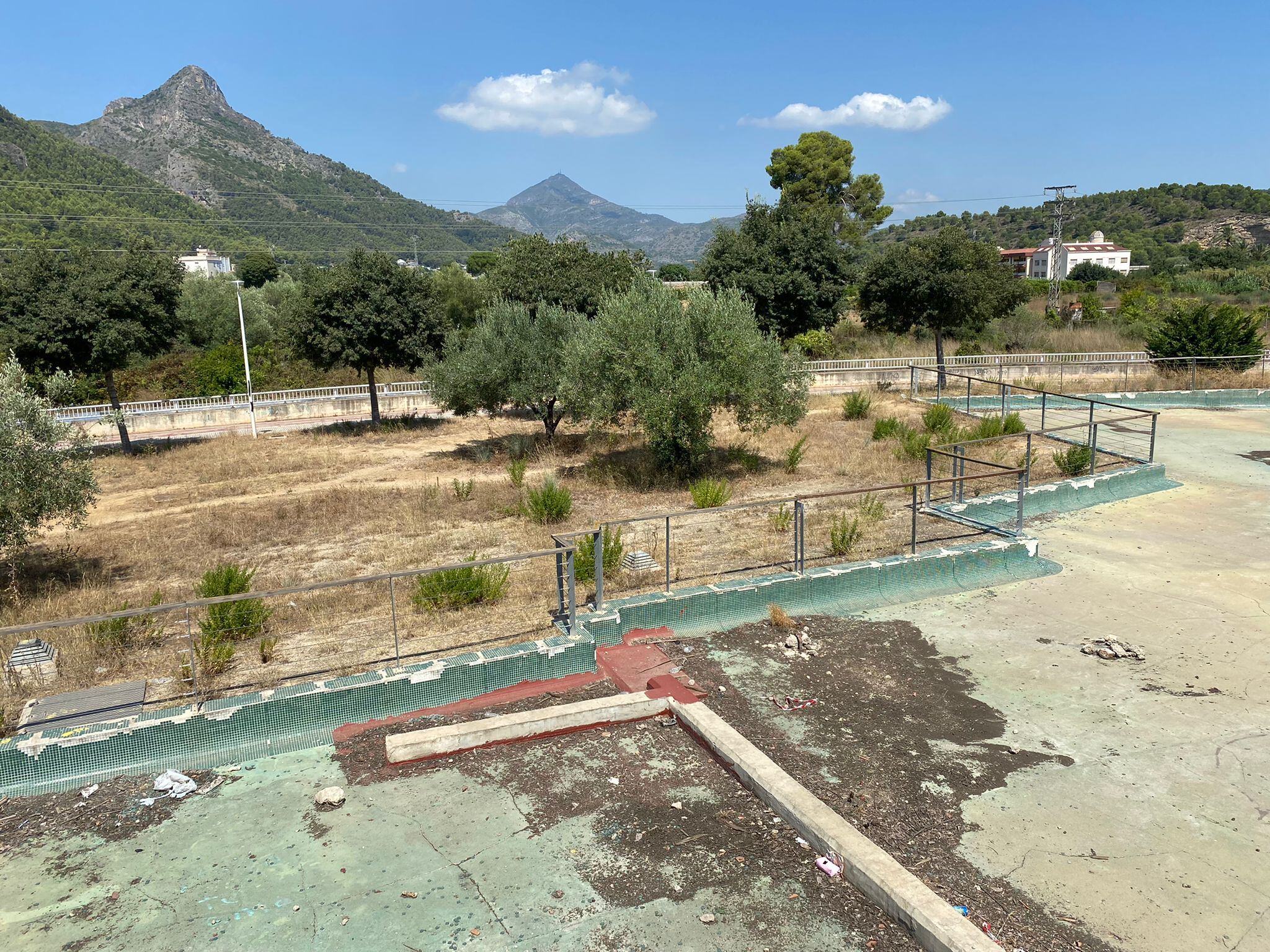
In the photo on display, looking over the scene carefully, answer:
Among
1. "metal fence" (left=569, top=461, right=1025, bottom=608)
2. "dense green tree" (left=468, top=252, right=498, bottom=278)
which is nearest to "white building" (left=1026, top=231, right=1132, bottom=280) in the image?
"dense green tree" (left=468, top=252, right=498, bottom=278)

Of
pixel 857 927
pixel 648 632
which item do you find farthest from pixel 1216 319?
pixel 857 927

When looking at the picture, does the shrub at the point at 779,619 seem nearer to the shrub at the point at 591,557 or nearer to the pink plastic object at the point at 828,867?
the shrub at the point at 591,557

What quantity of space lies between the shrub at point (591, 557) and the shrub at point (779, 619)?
209 cm

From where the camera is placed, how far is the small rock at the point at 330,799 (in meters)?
5.95

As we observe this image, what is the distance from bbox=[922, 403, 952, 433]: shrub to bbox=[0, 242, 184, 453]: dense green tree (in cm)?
2095

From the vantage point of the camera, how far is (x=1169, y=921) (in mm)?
4629

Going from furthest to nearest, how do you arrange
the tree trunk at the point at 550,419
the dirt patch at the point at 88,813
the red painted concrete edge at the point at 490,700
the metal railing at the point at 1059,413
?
the tree trunk at the point at 550,419 < the metal railing at the point at 1059,413 < the red painted concrete edge at the point at 490,700 < the dirt patch at the point at 88,813

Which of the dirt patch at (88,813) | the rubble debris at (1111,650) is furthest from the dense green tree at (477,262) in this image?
the dirt patch at (88,813)

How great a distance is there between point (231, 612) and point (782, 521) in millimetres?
7703

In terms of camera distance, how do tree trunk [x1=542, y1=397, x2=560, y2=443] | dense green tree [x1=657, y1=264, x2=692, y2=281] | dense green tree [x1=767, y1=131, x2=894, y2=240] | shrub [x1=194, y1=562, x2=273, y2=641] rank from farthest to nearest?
dense green tree [x1=657, y1=264, x2=692, y2=281] < dense green tree [x1=767, y1=131, x2=894, y2=240] < tree trunk [x1=542, y1=397, x2=560, y2=443] < shrub [x1=194, y1=562, x2=273, y2=641]

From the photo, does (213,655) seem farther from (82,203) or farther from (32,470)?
(82,203)

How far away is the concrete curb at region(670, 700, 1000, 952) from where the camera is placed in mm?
4422

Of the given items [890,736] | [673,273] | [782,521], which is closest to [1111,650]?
[890,736]

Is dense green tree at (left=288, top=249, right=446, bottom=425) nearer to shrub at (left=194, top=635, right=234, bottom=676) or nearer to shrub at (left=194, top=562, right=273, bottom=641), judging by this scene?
shrub at (left=194, top=562, right=273, bottom=641)
